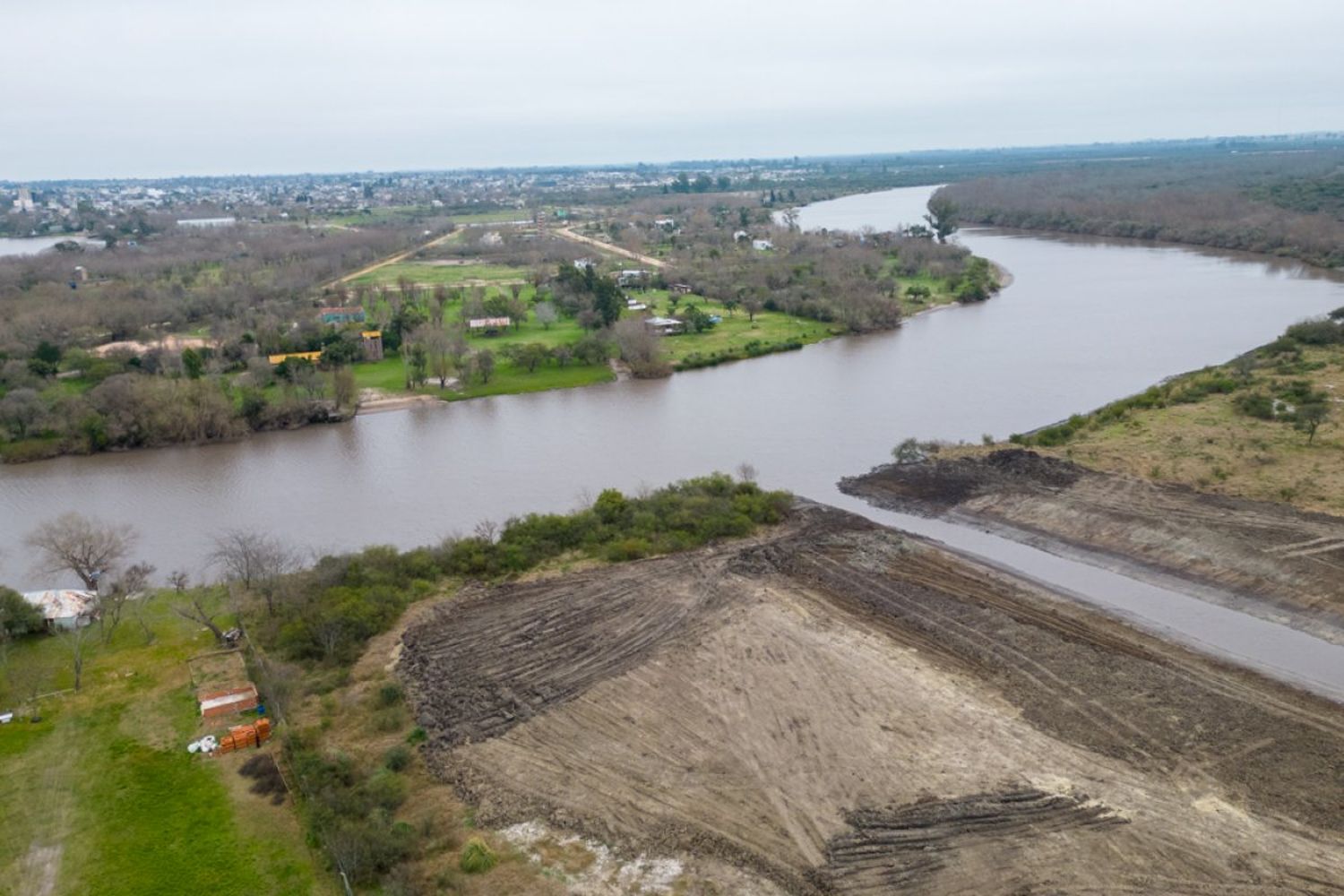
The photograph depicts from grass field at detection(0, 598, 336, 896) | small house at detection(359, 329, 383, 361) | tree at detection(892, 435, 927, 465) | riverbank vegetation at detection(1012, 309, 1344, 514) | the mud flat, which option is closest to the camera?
the mud flat

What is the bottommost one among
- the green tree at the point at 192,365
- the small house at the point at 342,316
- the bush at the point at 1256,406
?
Result: the bush at the point at 1256,406

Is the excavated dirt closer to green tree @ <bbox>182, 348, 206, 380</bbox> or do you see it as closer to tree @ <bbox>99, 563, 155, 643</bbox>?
tree @ <bbox>99, 563, 155, 643</bbox>

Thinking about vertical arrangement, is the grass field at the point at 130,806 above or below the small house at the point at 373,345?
below

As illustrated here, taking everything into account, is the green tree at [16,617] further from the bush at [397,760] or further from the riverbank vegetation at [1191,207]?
the riverbank vegetation at [1191,207]

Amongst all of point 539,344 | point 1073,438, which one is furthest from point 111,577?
point 1073,438

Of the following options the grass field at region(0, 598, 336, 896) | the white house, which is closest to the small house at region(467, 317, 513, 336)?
the white house

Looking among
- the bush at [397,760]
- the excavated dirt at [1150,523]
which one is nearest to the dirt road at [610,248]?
the excavated dirt at [1150,523]

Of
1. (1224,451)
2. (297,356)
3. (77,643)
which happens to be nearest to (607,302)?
(297,356)

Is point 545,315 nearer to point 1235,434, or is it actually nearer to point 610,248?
point 610,248

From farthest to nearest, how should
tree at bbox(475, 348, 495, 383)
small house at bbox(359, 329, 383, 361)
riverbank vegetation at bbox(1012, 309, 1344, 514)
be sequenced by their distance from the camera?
small house at bbox(359, 329, 383, 361) → tree at bbox(475, 348, 495, 383) → riverbank vegetation at bbox(1012, 309, 1344, 514)
